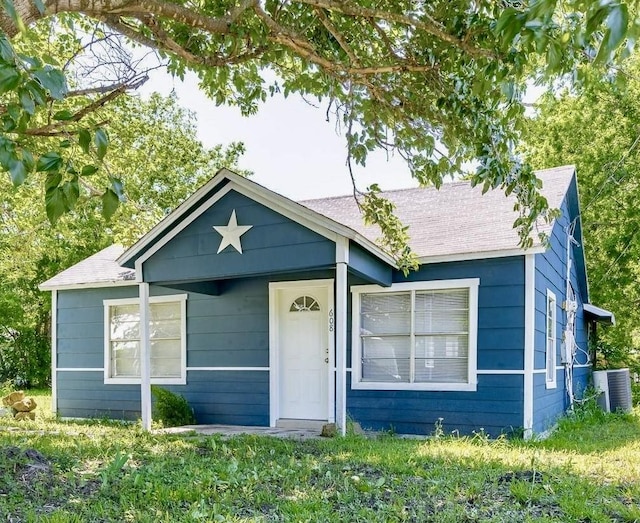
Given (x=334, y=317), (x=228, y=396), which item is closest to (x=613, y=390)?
(x=334, y=317)

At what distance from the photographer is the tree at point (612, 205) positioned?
47.6 ft

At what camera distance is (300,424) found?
336 inches

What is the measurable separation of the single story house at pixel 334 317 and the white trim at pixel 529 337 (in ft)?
0.05

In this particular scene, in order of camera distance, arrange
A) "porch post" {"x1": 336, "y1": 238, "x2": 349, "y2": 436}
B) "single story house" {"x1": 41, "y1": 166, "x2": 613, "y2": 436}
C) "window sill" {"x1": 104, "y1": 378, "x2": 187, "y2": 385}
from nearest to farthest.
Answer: "porch post" {"x1": 336, "y1": 238, "x2": 349, "y2": 436} → "single story house" {"x1": 41, "y1": 166, "x2": 613, "y2": 436} → "window sill" {"x1": 104, "y1": 378, "x2": 187, "y2": 385}

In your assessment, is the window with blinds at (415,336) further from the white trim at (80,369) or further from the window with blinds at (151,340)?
the white trim at (80,369)

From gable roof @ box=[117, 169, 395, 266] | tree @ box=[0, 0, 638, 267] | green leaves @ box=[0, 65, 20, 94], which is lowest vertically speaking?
green leaves @ box=[0, 65, 20, 94]

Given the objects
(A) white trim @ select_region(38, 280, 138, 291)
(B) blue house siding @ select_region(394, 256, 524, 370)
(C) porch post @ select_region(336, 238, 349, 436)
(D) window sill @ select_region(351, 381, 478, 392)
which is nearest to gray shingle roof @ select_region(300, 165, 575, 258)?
(B) blue house siding @ select_region(394, 256, 524, 370)

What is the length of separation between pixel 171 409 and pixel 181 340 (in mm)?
1180

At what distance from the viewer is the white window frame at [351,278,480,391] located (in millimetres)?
7546

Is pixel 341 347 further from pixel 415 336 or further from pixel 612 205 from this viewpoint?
pixel 612 205

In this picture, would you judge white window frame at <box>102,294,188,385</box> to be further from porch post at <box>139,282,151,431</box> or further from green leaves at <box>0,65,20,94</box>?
green leaves at <box>0,65,20,94</box>

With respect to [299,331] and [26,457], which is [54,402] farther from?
→ [26,457]

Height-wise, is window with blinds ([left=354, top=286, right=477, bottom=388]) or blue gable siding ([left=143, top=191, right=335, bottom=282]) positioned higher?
blue gable siding ([left=143, top=191, right=335, bottom=282])

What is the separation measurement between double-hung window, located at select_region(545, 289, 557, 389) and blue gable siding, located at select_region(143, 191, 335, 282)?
3.77m
